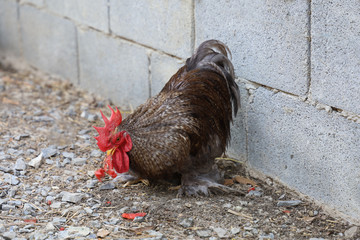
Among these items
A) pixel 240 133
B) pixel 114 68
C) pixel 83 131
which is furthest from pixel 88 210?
pixel 114 68

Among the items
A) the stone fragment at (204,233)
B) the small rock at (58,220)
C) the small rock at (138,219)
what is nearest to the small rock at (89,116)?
the small rock at (58,220)

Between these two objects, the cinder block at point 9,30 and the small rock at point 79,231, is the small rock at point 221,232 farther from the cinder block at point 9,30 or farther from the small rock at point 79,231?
the cinder block at point 9,30

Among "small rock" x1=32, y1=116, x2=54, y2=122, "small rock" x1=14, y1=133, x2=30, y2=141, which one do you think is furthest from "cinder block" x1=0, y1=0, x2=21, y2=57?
"small rock" x1=14, y1=133, x2=30, y2=141

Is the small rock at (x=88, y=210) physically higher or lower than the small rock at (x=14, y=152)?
higher

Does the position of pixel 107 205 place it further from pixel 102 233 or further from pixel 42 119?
pixel 42 119

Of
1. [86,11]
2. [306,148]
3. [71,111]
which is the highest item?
[86,11]

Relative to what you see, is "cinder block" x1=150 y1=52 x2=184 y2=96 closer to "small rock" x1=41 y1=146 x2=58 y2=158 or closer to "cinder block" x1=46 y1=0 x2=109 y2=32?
"cinder block" x1=46 y1=0 x2=109 y2=32

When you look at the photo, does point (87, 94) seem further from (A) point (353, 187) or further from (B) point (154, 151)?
(A) point (353, 187)

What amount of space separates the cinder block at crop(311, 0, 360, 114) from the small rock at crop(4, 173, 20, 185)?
2.52 metres

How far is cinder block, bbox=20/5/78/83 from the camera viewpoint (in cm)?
716

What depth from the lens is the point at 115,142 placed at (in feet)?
13.7

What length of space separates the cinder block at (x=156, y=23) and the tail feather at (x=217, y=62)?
62cm

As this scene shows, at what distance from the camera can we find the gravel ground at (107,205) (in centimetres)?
388

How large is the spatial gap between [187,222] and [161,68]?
7.01ft
